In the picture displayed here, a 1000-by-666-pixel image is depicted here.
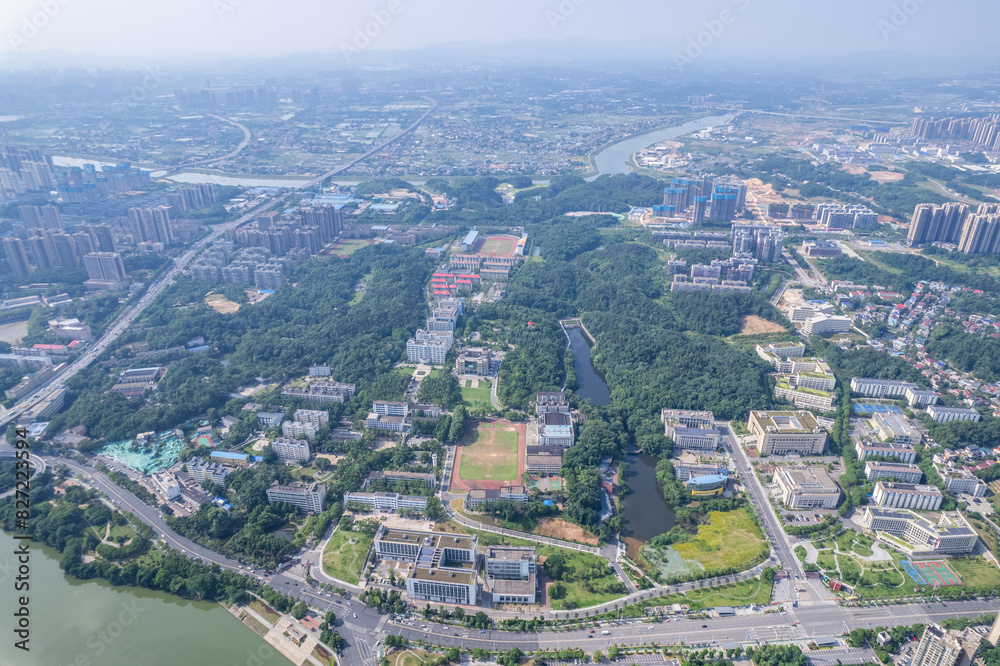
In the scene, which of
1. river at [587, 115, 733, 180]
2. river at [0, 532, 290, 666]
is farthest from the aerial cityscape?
river at [587, 115, 733, 180]

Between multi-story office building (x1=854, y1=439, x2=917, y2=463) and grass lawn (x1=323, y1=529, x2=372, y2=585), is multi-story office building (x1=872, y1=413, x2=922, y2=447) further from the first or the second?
grass lawn (x1=323, y1=529, x2=372, y2=585)

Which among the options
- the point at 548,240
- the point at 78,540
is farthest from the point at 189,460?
the point at 548,240

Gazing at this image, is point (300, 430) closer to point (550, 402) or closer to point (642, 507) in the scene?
point (550, 402)

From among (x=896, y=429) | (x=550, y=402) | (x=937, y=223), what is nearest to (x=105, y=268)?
(x=550, y=402)

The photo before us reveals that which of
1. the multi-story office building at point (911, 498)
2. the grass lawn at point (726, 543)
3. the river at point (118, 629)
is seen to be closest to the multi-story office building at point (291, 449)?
the river at point (118, 629)

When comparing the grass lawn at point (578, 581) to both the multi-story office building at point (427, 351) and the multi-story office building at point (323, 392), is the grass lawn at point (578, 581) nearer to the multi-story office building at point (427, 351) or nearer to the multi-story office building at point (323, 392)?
the multi-story office building at point (323, 392)
